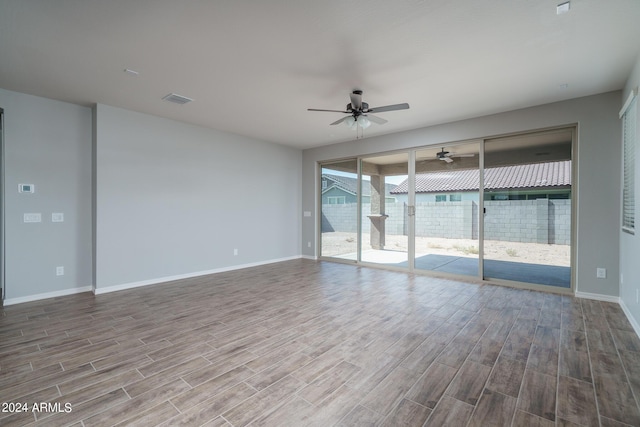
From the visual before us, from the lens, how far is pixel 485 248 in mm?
4938

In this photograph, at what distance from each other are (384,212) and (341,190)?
1311 mm

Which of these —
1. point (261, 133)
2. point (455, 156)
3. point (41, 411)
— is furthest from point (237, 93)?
point (455, 156)

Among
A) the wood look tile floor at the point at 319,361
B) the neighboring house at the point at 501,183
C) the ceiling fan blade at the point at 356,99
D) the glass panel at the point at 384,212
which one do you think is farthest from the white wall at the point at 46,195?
the neighboring house at the point at 501,183

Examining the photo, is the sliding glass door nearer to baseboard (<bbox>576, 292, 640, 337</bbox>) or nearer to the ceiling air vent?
baseboard (<bbox>576, 292, 640, 337</bbox>)

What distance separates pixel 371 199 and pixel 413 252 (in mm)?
1525

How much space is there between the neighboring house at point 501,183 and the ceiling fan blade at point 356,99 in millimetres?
2627

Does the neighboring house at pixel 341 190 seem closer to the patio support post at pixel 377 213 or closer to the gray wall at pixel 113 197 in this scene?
the patio support post at pixel 377 213

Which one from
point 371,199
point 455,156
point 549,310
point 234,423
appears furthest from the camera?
point 371,199

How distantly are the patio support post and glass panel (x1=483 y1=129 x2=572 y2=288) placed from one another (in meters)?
2.00

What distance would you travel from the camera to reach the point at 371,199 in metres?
6.45

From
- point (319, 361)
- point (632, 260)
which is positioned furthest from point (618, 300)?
point (319, 361)

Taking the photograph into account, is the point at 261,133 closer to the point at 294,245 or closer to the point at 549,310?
the point at 294,245

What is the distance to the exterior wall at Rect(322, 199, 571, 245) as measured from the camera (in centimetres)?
439

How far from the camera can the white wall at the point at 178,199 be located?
14.4ft
